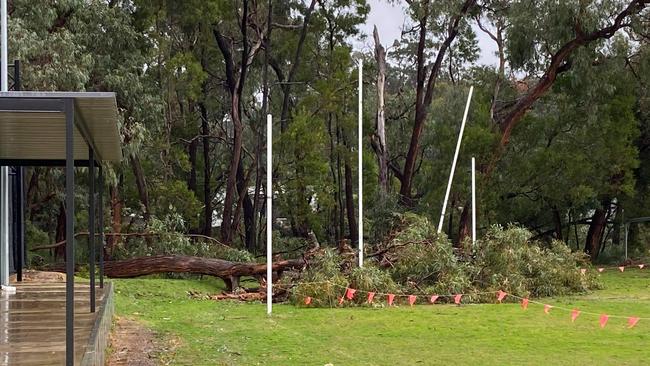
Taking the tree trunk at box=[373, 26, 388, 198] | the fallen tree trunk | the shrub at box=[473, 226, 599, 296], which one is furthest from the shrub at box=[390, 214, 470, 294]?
the tree trunk at box=[373, 26, 388, 198]

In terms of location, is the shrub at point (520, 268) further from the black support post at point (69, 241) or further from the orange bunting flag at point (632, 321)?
the black support post at point (69, 241)

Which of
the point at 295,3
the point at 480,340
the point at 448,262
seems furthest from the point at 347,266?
the point at 295,3

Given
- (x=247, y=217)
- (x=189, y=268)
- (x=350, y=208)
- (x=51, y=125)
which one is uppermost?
(x=51, y=125)

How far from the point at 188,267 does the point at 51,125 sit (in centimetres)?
966

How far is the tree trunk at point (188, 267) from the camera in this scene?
53.1ft

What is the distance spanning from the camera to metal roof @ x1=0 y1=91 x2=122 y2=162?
526cm

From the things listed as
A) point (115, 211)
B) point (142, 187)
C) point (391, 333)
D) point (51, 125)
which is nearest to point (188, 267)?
point (391, 333)

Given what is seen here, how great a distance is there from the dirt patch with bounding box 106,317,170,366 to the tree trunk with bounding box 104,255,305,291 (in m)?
5.32

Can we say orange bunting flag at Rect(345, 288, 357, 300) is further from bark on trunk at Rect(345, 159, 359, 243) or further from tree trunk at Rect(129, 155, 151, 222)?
bark on trunk at Rect(345, 159, 359, 243)

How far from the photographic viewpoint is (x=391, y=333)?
10312 mm

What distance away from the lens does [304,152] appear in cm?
2623

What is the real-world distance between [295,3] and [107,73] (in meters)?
8.99

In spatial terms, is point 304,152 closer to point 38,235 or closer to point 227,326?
point 38,235

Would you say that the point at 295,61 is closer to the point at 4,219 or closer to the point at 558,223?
the point at 558,223
